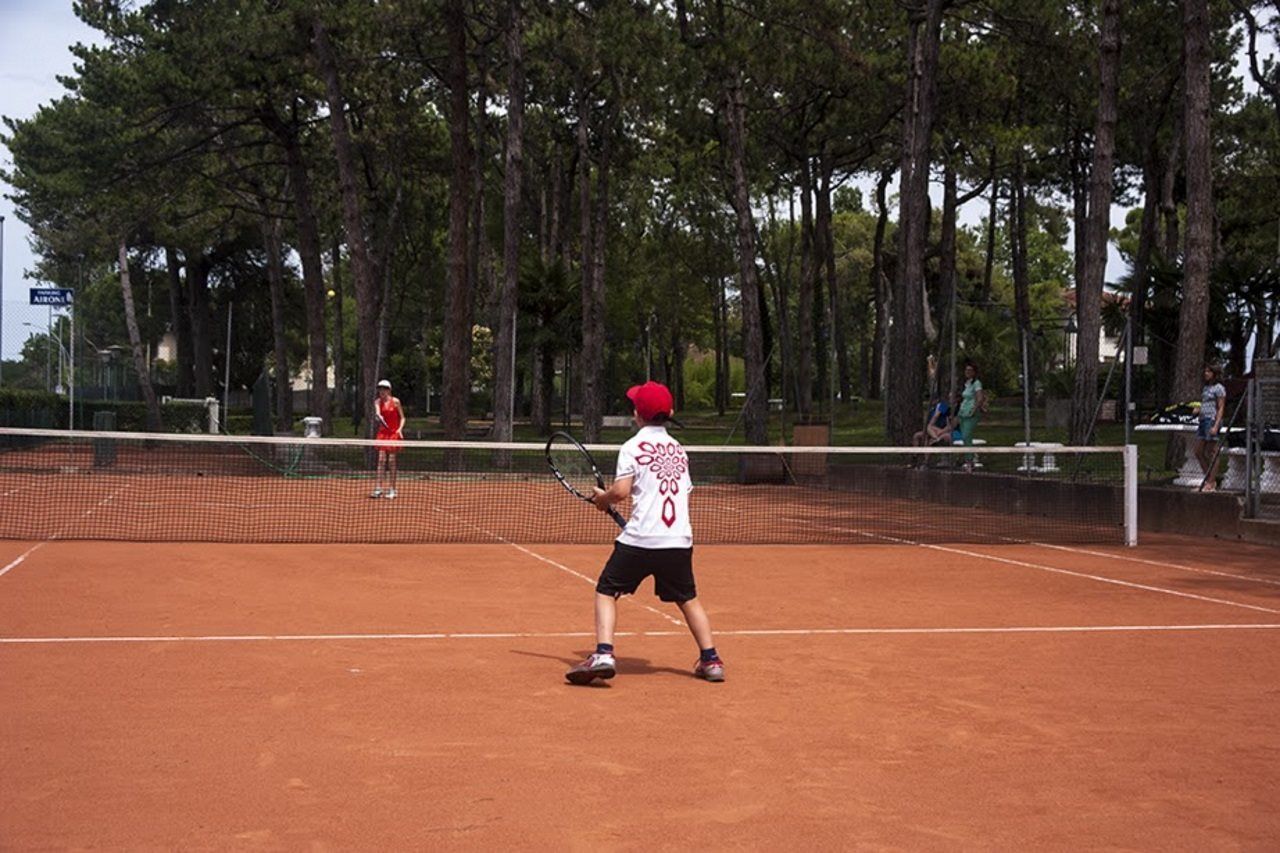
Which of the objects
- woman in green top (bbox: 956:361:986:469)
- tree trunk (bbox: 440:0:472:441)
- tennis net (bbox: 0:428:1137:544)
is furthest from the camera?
tree trunk (bbox: 440:0:472:441)

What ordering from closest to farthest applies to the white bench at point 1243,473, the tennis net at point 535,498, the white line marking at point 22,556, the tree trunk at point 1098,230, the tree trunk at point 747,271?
the white line marking at point 22,556 < the tennis net at point 535,498 < the white bench at point 1243,473 < the tree trunk at point 1098,230 < the tree trunk at point 747,271

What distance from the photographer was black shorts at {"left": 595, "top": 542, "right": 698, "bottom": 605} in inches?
336

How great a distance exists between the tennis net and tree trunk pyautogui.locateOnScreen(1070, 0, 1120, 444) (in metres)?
0.98

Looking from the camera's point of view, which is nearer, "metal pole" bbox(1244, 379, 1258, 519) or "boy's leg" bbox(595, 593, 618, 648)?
"boy's leg" bbox(595, 593, 618, 648)

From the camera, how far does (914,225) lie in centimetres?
2811

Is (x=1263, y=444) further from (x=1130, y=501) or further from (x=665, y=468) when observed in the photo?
(x=665, y=468)

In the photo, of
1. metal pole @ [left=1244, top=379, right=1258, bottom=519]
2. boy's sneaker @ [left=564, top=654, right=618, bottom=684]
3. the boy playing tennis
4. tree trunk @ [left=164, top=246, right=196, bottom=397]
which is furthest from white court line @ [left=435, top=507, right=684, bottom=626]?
tree trunk @ [left=164, top=246, right=196, bottom=397]

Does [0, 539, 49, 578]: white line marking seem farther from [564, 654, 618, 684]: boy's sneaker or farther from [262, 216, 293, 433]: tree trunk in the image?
[262, 216, 293, 433]: tree trunk

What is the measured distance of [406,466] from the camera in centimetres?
3331

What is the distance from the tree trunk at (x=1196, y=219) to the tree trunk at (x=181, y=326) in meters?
47.7

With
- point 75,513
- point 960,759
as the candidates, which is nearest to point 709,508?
point 75,513

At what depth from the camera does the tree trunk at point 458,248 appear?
104 ft

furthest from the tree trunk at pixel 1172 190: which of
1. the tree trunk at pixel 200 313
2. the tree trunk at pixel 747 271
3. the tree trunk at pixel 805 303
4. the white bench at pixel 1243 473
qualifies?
the tree trunk at pixel 200 313

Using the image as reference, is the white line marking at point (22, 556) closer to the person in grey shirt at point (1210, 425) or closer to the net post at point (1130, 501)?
the net post at point (1130, 501)
